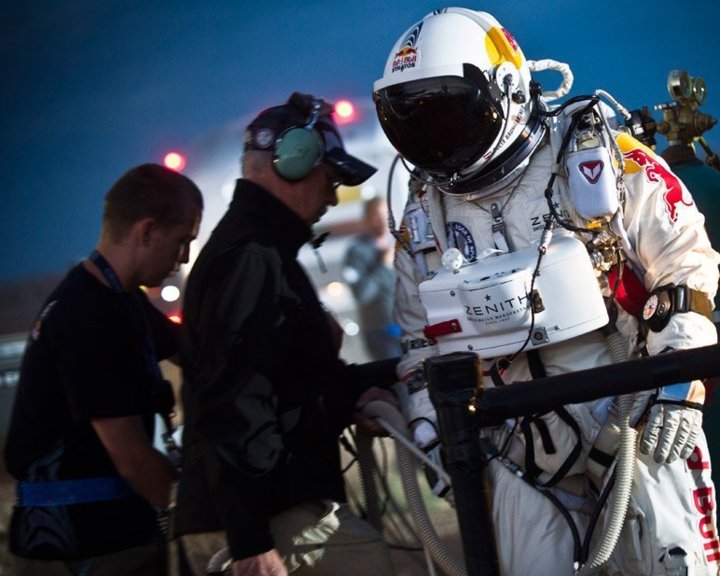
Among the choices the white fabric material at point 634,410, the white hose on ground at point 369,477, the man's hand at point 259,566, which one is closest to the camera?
the man's hand at point 259,566

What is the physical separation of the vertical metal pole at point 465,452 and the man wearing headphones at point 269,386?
1.85 feet

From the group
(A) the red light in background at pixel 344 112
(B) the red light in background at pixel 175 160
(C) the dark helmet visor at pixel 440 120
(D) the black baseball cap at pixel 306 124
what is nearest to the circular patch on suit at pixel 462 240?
(C) the dark helmet visor at pixel 440 120

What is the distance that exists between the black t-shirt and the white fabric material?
2.91 ft

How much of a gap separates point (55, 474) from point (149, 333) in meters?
0.41

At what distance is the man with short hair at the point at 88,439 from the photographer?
227 centimetres

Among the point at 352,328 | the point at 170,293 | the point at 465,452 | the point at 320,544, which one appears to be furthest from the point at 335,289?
the point at 465,452

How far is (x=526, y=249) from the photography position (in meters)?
2.27

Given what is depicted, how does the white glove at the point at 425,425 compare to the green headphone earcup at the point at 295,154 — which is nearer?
the green headphone earcup at the point at 295,154

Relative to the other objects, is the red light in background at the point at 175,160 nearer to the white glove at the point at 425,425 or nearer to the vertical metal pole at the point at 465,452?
the white glove at the point at 425,425

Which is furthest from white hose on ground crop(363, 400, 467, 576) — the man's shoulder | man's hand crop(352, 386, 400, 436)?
the man's shoulder

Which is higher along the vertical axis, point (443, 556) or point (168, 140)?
point (168, 140)

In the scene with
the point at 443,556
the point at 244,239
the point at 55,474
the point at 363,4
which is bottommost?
the point at 443,556

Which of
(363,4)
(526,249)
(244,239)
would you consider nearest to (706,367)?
(526,249)

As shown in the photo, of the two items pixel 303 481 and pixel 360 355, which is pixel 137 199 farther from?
pixel 360 355
